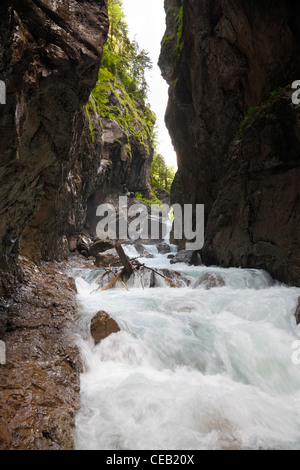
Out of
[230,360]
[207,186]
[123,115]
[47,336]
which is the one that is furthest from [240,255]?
[123,115]

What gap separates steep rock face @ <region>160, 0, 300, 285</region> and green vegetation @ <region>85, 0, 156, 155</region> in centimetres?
906

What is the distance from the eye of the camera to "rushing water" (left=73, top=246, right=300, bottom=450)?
86.4 inches

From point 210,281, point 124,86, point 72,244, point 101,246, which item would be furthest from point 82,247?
point 124,86

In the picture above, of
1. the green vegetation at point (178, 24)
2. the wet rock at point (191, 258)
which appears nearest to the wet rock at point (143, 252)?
the wet rock at point (191, 258)

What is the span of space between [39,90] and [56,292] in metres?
3.85

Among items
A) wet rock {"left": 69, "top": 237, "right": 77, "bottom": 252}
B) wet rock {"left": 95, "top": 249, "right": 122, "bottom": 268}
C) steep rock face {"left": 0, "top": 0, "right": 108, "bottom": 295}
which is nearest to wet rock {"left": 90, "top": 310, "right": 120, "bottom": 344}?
steep rock face {"left": 0, "top": 0, "right": 108, "bottom": 295}

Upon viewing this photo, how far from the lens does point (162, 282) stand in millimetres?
8500

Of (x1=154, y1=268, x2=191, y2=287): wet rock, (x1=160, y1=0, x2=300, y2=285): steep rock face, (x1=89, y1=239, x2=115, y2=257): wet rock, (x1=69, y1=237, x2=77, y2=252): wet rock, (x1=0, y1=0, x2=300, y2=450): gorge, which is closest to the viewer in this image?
(x1=0, y1=0, x2=300, y2=450): gorge

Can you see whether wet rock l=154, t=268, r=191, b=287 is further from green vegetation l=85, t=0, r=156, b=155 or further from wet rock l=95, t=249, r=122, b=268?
green vegetation l=85, t=0, r=156, b=155

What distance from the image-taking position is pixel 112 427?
226 cm

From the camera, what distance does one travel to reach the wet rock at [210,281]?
7.50 meters

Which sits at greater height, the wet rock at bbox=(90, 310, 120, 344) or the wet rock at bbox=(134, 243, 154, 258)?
the wet rock at bbox=(90, 310, 120, 344)

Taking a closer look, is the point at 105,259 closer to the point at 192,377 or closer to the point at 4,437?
the point at 192,377
